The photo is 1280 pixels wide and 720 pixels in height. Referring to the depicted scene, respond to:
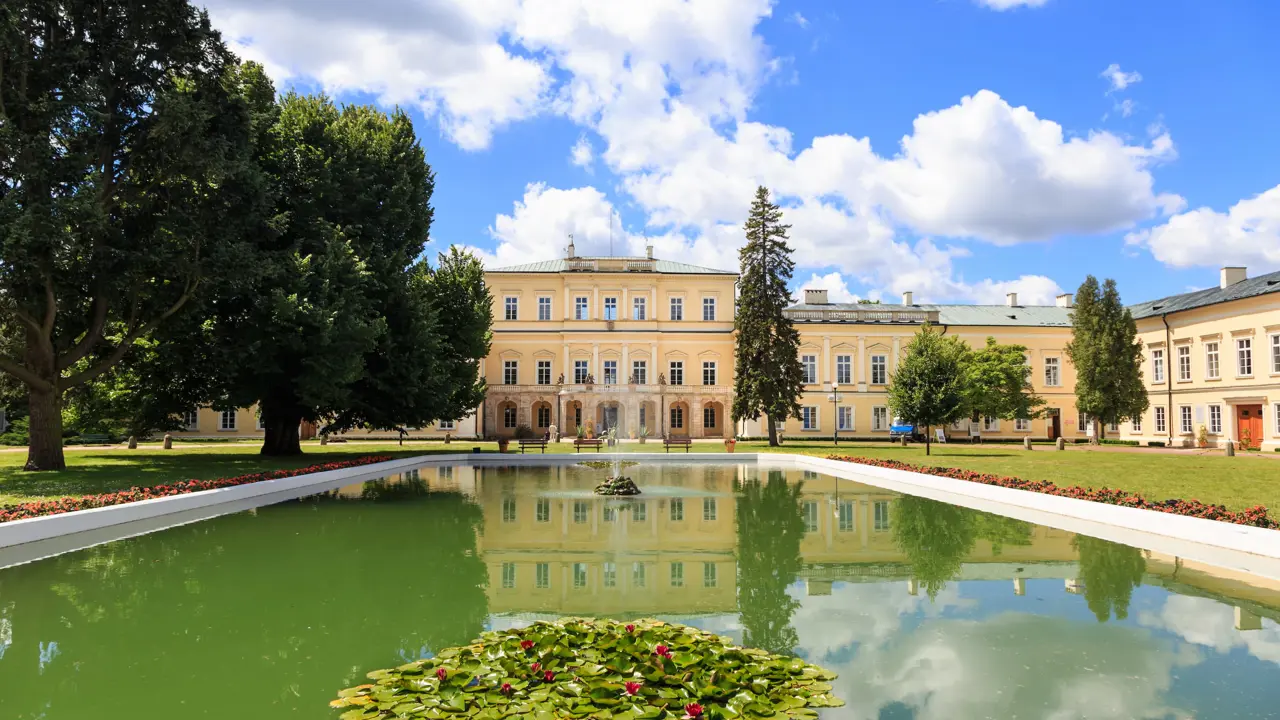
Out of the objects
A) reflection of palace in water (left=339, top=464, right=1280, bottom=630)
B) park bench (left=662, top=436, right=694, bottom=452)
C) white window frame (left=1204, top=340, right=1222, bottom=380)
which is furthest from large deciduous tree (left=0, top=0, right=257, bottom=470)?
white window frame (left=1204, top=340, right=1222, bottom=380)

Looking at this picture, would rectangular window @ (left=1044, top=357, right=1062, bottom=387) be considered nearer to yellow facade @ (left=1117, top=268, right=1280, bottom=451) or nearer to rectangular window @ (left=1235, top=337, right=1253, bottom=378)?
yellow facade @ (left=1117, top=268, right=1280, bottom=451)

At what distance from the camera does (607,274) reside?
46.5 meters

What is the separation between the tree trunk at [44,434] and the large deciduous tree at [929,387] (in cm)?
2646

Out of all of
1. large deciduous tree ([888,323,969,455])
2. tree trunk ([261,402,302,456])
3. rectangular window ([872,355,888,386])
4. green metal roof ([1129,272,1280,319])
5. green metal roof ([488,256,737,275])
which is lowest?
tree trunk ([261,402,302,456])

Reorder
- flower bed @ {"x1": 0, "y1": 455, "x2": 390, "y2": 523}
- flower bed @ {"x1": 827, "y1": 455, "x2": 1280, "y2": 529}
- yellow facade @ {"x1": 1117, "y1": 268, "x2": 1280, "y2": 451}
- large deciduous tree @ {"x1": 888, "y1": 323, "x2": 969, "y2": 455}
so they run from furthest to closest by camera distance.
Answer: yellow facade @ {"x1": 1117, "y1": 268, "x2": 1280, "y2": 451} → large deciduous tree @ {"x1": 888, "y1": 323, "x2": 969, "y2": 455} → flower bed @ {"x1": 0, "y1": 455, "x2": 390, "y2": 523} → flower bed @ {"x1": 827, "y1": 455, "x2": 1280, "y2": 529}

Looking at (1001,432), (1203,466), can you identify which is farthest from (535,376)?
(1203,466)

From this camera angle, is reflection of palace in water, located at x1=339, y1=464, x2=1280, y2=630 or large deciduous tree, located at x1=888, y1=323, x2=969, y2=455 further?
large deciduous tree, located at x1=888, y1=323, x2=969, y2=455

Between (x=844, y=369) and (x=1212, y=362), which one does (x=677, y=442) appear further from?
(x=1212, y=362)

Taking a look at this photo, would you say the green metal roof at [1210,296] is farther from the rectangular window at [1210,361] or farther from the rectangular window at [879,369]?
the rectangular window at [879,369]

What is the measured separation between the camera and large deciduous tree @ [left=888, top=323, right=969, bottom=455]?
28406 mm

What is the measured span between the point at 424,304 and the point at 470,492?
28.0ft

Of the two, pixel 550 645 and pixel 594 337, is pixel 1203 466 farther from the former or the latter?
pixel 594 337

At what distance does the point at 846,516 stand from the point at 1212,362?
34.2 m

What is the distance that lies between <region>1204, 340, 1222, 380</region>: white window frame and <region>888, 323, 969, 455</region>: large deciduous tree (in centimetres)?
1665
